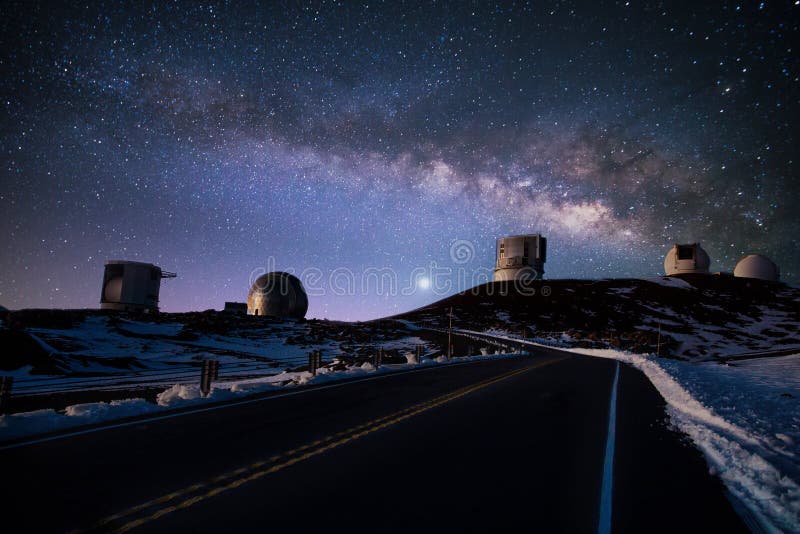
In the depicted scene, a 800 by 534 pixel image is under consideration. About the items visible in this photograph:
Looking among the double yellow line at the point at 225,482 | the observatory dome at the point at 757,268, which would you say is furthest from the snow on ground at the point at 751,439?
the observatory dome at the point at 757,268

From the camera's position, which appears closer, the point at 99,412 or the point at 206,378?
the point at 99,412

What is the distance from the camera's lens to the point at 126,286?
6575 centimetres

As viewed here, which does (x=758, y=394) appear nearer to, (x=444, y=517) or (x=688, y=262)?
(x=444, y=517)

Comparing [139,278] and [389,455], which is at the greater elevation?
[139,278]

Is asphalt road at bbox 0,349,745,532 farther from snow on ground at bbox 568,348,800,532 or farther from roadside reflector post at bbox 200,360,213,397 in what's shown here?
roadside reflector post at bbox 200,360,213,397

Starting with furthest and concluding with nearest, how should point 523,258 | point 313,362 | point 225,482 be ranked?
1. point 523,258
2. point 313,362
3. point 225,482

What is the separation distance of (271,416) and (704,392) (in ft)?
44.7

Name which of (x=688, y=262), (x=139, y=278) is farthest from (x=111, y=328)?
(x=688, y=262)

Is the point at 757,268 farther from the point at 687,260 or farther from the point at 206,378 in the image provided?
the point at 206,378

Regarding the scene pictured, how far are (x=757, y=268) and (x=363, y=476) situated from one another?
139041mm

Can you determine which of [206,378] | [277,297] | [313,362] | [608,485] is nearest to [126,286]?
[277,297]

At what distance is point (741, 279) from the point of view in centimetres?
10356

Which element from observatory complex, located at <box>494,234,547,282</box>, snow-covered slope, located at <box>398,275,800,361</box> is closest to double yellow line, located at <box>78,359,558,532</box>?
snow-covered slope, located at <box>398,275,800,361</box>

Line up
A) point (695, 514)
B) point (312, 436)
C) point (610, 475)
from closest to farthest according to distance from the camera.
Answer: point (695, 514) → point (610, 475) → point (312, 436)
